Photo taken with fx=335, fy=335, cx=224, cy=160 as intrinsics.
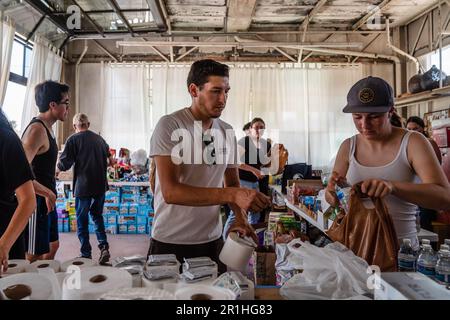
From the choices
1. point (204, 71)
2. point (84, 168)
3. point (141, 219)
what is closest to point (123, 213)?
point (141, 219)

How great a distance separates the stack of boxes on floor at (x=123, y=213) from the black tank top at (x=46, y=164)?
9.98 ft

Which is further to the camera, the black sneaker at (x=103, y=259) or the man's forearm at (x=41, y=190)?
the man's forearm at (x=41, y=190)

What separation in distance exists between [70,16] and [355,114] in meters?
5.73

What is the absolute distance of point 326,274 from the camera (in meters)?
0.96

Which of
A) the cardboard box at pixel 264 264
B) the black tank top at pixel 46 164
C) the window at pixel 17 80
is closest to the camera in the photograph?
the cardboard box at pixel 264 264

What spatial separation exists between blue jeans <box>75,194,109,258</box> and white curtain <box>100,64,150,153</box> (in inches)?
108

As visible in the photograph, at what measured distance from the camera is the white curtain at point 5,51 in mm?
4707

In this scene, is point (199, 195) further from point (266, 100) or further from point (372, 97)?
point (266, 100)

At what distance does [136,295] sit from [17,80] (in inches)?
241

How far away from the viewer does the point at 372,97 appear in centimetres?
139

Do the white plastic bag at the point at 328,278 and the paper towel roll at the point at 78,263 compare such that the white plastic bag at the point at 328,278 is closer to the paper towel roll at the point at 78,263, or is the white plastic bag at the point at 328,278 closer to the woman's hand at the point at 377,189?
the woman's hand at the point at 377,189

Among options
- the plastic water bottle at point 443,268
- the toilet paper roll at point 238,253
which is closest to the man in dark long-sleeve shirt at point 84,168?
the toilet paper roll at point 238,253

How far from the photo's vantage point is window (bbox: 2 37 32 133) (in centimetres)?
542
